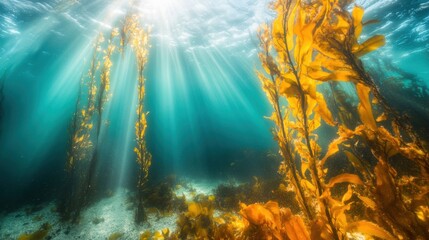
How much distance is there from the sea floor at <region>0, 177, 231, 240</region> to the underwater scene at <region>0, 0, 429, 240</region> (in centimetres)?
6

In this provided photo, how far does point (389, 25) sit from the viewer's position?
15.8 meters

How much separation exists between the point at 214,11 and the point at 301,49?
40.2 ft

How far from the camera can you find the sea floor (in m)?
6.03

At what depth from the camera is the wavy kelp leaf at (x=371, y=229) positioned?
166 cm

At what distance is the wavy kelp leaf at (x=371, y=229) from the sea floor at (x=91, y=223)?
5.00 m

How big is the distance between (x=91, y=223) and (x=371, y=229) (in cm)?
763

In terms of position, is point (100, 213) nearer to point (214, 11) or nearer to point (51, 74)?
point (214, 11)

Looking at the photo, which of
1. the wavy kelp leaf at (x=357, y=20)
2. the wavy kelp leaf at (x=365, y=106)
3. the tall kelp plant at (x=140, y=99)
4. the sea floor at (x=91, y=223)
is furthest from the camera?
the tall kelp plant at (x=140, y=99)

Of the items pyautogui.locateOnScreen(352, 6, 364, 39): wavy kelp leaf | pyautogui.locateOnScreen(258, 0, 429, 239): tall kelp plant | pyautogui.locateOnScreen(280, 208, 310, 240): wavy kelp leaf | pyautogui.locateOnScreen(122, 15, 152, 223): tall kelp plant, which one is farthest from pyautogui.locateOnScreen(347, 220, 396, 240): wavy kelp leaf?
pyautogui.locateOnScreen(122, 15, 152, 223): tall kelp plant

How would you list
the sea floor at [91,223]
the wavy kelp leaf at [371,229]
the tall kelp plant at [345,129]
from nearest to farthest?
the tall kelp plant at [345,129]
the wavy kelp leaf at [371,229]
the sea floor at [91,223]

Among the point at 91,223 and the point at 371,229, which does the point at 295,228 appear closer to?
the point at 371,229

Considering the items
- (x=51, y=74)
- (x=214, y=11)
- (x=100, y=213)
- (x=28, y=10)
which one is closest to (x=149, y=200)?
(x=100, y=213)

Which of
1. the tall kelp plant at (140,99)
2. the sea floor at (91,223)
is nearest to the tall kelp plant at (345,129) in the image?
the sea floor at (91,223)

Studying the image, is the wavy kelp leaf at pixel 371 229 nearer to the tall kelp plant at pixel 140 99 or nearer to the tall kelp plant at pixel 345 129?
the tall kelp plant at pixel 345 129
